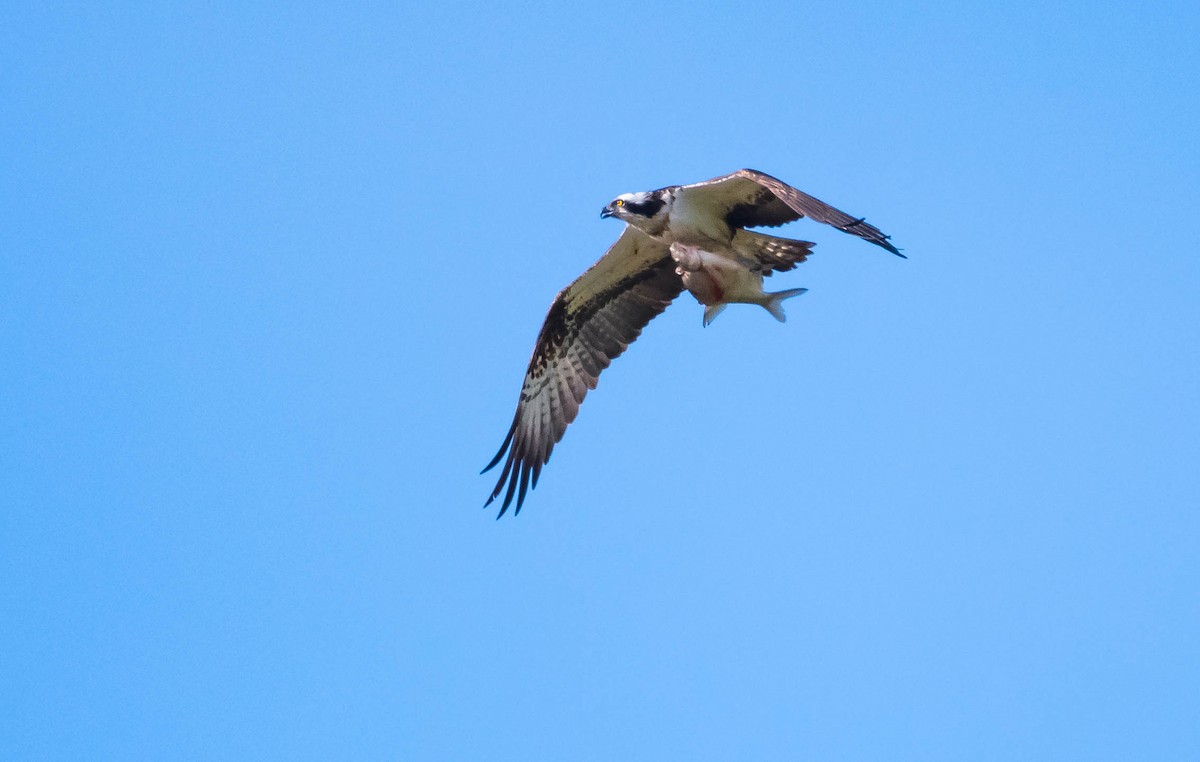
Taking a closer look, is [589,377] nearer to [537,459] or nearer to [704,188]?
[537,459]

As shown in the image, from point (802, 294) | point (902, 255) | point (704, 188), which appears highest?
point (704, 188)

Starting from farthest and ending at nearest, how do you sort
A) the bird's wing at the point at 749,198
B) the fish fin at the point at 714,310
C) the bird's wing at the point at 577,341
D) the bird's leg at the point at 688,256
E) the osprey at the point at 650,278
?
the bird's wing at the point at 577,341 < the fish fin at the point at 714,310 < the bird's leg at the point at 688,256 < the osprey at the point at 650,278 < the bird's wing at the point at 749,198

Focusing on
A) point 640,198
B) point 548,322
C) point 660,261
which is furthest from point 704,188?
point 548,322

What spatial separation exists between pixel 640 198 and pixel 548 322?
1.91 m

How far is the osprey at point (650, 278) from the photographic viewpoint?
35.8 ft

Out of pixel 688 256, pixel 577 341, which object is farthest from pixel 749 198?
pixel 577 341

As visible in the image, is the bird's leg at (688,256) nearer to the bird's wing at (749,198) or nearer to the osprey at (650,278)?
the osprey at (650,278)

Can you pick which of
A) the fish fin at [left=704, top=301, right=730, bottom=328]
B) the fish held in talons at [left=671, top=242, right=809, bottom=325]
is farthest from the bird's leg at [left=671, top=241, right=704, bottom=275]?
the fish fin at [left=704, top=301, right=730, bottom=328]

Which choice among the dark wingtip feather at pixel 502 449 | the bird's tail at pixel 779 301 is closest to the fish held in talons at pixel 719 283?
the bird's tail at pixel 779 301

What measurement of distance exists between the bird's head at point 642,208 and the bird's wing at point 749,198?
0.60 ft

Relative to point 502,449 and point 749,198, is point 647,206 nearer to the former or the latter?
point 749,198

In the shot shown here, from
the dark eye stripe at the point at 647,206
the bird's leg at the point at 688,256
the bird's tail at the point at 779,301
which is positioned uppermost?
the dark eye stripe at the point at 647,206

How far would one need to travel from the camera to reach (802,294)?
11.1 metres

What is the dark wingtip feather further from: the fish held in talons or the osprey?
the fish held in talons
